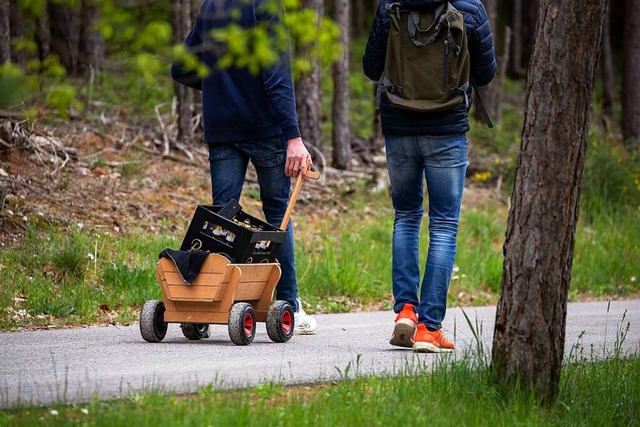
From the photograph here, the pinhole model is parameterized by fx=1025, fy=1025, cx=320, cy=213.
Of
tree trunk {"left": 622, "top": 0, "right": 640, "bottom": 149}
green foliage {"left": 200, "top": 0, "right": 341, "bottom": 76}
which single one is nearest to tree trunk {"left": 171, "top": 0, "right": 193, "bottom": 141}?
green foliage {"left": 200, "top": 0, "right": 341, "bottom": 76}

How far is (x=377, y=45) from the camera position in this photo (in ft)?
21.4

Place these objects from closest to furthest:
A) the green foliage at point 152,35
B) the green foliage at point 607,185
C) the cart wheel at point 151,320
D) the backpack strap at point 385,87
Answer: the green foliage at point 152,35 < the backpack strap at point 385,87 < the cart wheel at point 151,320 < the green foliage at point 607,185

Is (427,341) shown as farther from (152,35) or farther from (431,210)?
(152,35)

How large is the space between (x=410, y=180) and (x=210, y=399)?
2.37 m

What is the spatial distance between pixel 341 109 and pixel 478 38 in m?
8.72

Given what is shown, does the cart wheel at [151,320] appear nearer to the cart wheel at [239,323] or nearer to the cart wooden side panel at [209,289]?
the cart wooden side panel at [209,289]

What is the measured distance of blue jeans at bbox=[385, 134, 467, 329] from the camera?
6410 millimetres

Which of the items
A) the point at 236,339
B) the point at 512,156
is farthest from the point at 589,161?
the point at 236,339

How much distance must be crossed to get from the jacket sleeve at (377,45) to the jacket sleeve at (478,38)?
18.1 inches

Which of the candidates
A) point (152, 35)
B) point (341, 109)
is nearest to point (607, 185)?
point (341, 109)

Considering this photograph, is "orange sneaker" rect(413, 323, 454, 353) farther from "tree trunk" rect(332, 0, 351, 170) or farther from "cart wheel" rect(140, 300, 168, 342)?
"tree trunk" rect(332, 0, 351, 170)

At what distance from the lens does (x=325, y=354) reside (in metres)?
6.39

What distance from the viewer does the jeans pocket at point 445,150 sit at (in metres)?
6.38

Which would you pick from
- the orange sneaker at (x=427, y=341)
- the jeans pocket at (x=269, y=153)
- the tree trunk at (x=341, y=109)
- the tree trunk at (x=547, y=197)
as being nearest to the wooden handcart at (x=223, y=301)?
the jeans pocket at (x=269, y=153)
